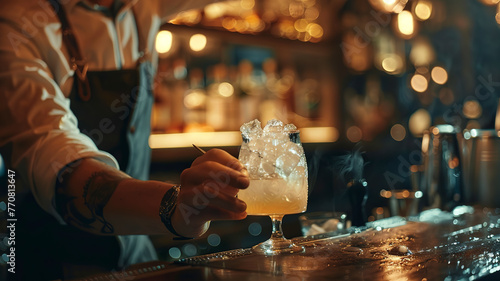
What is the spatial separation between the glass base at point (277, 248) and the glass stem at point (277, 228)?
0.02 meters

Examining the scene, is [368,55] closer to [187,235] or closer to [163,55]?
[163,55]

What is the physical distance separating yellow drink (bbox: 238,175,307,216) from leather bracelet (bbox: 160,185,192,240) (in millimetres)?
163

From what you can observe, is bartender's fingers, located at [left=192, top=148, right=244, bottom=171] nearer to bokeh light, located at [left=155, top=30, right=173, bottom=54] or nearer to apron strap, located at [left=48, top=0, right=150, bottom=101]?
apron strap, located at [left=48, top=0, right=150, bottom=101]

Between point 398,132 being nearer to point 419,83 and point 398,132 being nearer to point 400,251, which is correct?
point 419,83

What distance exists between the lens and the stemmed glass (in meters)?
1.32

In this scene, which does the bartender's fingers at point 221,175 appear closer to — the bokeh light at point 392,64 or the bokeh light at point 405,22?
the bokeh light at point 392,64

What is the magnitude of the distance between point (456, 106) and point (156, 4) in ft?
12.3

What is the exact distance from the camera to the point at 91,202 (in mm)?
1667

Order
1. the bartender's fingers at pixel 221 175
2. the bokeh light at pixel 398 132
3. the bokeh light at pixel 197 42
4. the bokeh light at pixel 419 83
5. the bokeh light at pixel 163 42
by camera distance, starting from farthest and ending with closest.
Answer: the bokeh light at pixel 419 83
the bokeh light at pixel 398 132
the bokeh light at pixel 197 42
the bokeh light at pixel 163 42
the bartender's fingers at pixel 221 175

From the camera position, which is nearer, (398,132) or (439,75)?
(398,132)

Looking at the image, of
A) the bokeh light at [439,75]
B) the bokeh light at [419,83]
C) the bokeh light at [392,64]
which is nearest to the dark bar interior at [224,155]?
the bokeh light at [392,64]

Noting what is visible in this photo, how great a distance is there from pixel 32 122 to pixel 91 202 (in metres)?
0.36

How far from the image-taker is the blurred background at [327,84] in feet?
10.6

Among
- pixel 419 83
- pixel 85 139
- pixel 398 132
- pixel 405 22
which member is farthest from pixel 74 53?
pixel 419 83
